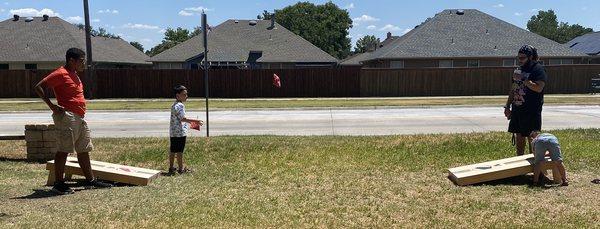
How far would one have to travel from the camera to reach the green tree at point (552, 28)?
114750 millimetres

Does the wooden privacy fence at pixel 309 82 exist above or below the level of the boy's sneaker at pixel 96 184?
above

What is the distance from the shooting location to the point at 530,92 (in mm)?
7699

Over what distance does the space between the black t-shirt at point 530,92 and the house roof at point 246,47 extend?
107 ft

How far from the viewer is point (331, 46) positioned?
→ 86.8 m

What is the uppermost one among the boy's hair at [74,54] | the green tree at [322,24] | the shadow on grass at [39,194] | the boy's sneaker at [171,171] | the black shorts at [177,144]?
the green tree at [322,24]

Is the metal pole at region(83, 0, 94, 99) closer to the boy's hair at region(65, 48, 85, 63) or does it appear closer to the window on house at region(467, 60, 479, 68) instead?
the window on house at region(467, 60, 479, 68)

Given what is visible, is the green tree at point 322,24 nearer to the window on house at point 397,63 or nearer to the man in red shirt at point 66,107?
the window on house at point 397,63

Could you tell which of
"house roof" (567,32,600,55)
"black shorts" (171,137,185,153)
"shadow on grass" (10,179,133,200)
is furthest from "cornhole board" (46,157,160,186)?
"house roof" (567,32,600,55)

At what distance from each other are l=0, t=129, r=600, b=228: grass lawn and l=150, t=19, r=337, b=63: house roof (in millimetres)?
29986

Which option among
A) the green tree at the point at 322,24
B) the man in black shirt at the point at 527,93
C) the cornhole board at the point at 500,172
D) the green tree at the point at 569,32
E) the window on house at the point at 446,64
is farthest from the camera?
the green tree at the point at 569,32

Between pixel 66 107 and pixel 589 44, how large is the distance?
52117mm

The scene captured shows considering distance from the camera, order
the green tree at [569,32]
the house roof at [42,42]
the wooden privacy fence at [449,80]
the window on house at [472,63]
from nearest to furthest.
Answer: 1. the wooden privacy fence at [449,80]
2. the window on house at [472,63]
3. the house roof at [42,42]
4. the green tree at [569,32]

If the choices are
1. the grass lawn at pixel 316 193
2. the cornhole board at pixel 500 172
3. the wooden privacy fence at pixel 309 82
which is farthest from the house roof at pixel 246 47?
the cornhole board at pixel 500 172

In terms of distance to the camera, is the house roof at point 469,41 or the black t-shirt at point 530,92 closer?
the black t-shirt at point 530,92
